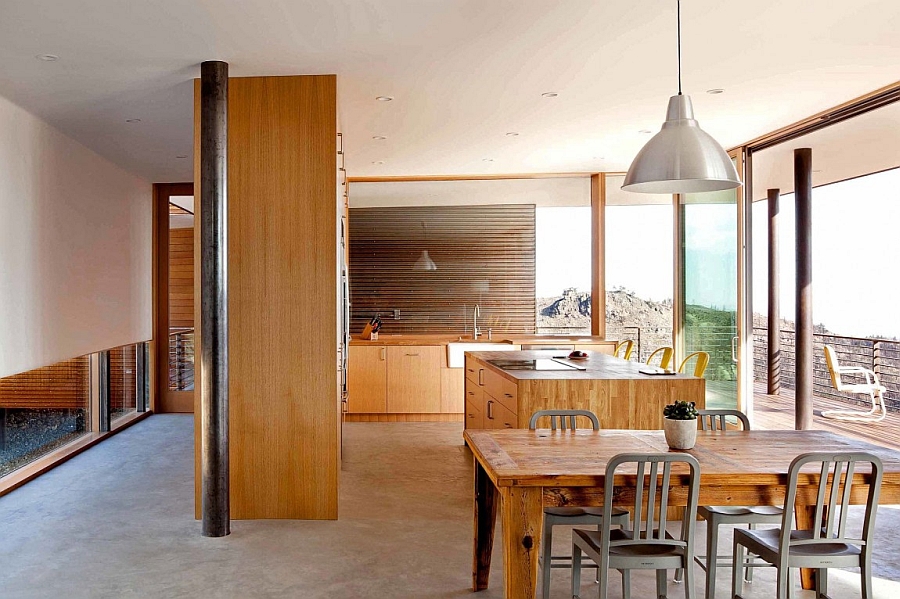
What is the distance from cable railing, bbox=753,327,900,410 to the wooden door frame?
24.9ft

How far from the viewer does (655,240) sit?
8281mm

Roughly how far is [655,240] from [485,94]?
12.7ft

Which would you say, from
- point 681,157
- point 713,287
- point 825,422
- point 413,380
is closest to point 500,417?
point 681,157

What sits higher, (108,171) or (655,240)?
(108,171)

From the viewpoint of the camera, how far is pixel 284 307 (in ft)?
14.6

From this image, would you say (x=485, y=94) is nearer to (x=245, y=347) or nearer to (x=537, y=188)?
(x=245, y=347)

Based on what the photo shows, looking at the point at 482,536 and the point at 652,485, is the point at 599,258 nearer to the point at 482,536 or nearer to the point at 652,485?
the point at 482,536

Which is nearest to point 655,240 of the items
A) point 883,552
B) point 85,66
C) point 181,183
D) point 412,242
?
point 412,242

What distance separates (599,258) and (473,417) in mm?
2749

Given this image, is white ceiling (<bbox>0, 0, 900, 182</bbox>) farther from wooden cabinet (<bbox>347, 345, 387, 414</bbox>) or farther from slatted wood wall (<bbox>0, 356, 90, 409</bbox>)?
wooden cabinet (<bbox>347, 345, 387, 414</bbox>)

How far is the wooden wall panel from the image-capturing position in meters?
4.44

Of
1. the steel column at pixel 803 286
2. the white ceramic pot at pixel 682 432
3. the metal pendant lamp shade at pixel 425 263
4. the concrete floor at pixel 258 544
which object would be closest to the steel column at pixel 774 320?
the steel column at pixel 803 286

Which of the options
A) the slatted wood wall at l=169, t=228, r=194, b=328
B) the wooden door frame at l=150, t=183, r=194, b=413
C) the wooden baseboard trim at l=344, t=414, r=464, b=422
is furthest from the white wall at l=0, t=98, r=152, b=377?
the wooden baseboard trim at l=344, t=414, r=464, b=422

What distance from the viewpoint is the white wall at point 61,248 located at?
5000mm
